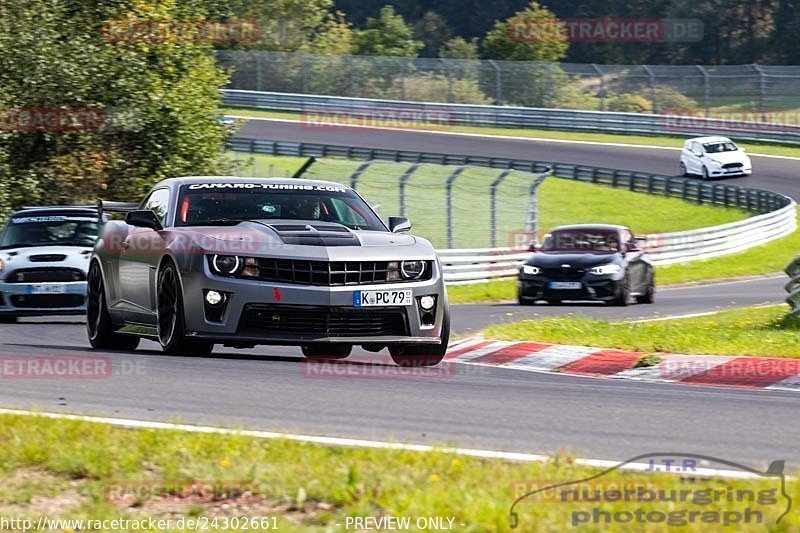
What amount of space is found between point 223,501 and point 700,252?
29.0m

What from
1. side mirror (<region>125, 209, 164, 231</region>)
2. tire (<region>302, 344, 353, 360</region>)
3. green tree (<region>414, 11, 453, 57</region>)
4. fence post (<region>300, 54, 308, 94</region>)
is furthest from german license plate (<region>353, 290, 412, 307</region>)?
green tree (<region>414, 11, 453, 57</region>)

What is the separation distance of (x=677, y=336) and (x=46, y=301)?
25.7ft

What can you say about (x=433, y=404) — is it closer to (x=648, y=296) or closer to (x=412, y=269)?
(x=412, y=269)

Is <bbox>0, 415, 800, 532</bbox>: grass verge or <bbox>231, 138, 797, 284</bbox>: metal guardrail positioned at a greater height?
<bbox>0, 415, 800, 532</bbox>: grass verge

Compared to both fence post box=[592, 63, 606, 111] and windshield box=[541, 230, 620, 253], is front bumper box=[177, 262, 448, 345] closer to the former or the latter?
windshield box=[541, 230, 620, 253]

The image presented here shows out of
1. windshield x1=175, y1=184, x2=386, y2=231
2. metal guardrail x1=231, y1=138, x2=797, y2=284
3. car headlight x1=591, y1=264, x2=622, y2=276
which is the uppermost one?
windshield x1=175, y1=184, x2=386, y2=231

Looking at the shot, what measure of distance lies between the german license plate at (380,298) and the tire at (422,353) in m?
0.52

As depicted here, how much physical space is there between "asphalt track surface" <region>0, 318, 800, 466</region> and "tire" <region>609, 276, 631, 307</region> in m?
10.6

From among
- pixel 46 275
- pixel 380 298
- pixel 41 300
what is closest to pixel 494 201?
pixel 46 275

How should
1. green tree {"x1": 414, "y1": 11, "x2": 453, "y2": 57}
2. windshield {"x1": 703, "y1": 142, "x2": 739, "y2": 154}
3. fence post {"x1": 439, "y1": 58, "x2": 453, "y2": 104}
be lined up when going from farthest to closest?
green tree {"x1": 414, "y1": 11, "x2": 453, "y2": 57}, fence post {"x1": 439, "y1": 58, "x2": 453, "y2": 104}, windshield {"x1": 703, "y1": 142, "x2": 739, "y2": 154}

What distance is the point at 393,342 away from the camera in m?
9.73

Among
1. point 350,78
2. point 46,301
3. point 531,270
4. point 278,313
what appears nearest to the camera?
point 278,313

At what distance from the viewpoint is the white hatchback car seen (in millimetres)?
45062

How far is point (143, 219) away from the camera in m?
10.3
